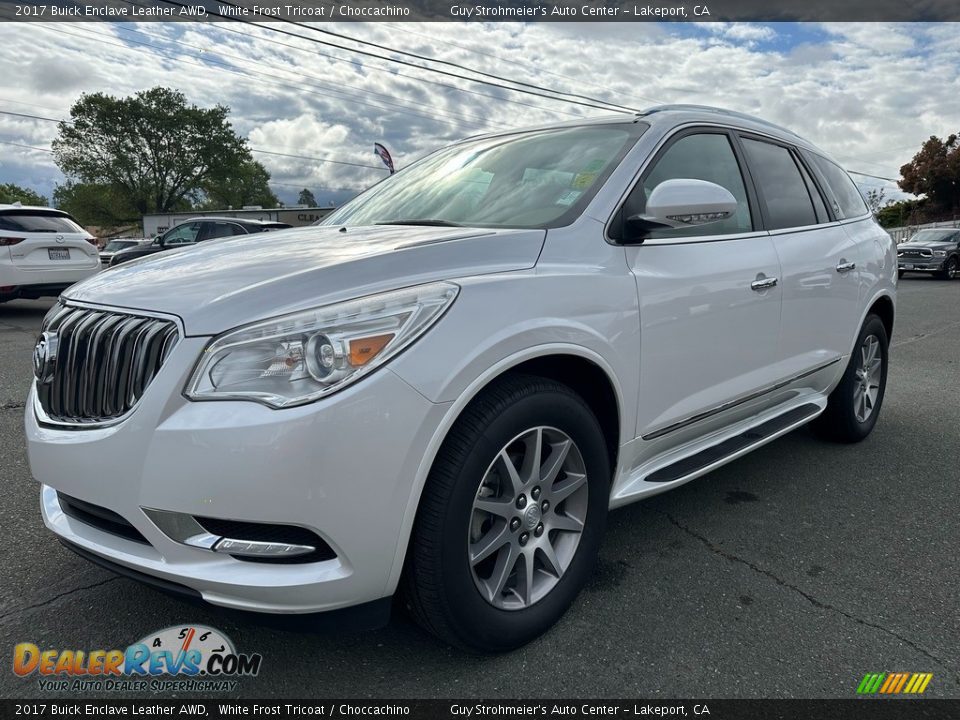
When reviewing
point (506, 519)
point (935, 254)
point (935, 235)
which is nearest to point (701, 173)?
point (506, 519)

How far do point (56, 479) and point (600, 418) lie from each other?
173cm

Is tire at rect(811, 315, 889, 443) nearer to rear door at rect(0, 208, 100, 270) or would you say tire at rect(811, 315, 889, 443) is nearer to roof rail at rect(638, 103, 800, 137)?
roof rail at rect(638, 103, 800, 137)

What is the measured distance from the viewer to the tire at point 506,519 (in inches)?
74.5

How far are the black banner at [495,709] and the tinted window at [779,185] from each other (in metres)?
2.15

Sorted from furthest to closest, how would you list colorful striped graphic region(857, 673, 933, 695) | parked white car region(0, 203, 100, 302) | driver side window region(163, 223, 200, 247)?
1. driver side window region(163, 223, 200, 247)
2. parked white car region(0, 203, 100, 302)
3. colorful striped graphic region(857, 673, 933, 695)

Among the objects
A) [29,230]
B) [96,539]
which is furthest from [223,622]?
[29,230]

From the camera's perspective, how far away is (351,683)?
2041 millimetres

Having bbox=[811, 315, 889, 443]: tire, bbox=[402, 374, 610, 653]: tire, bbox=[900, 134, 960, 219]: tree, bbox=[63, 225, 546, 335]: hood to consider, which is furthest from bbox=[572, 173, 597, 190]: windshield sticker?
bbox=[900, 134, 960, 219]: tree

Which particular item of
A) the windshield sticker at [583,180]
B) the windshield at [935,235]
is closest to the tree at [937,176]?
the windshield at [935,235]

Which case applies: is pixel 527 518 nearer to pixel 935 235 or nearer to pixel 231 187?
pixel 935 235

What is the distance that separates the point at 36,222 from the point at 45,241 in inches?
14.9

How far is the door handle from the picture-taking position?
9.92 feet

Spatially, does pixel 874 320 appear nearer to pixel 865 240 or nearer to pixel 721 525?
pixel 865 240

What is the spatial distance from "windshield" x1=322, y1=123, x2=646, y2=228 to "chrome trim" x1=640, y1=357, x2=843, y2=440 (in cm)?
88
